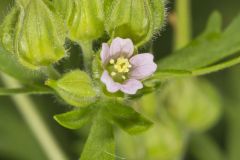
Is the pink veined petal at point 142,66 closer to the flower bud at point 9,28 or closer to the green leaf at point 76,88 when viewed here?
the green leaf at point 76,88

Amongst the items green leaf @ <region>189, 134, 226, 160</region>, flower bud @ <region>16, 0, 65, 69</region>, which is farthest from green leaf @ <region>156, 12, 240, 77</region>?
green leaf @ <region>189, 134, 226, 160</region>

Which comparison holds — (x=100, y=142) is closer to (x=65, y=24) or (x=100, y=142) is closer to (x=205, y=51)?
(x=65, y=24)

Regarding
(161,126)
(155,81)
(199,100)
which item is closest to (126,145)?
(161,126)

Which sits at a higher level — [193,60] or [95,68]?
[95,68]

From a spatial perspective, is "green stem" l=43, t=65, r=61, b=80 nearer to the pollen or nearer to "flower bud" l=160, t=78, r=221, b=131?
the pollen

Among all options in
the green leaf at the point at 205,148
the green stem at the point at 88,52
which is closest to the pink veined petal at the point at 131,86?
the green stem at the point at 88,52

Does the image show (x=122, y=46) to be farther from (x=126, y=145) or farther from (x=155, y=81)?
(x=126, y=145)

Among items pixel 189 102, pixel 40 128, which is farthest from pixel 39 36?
pixel 189 102
